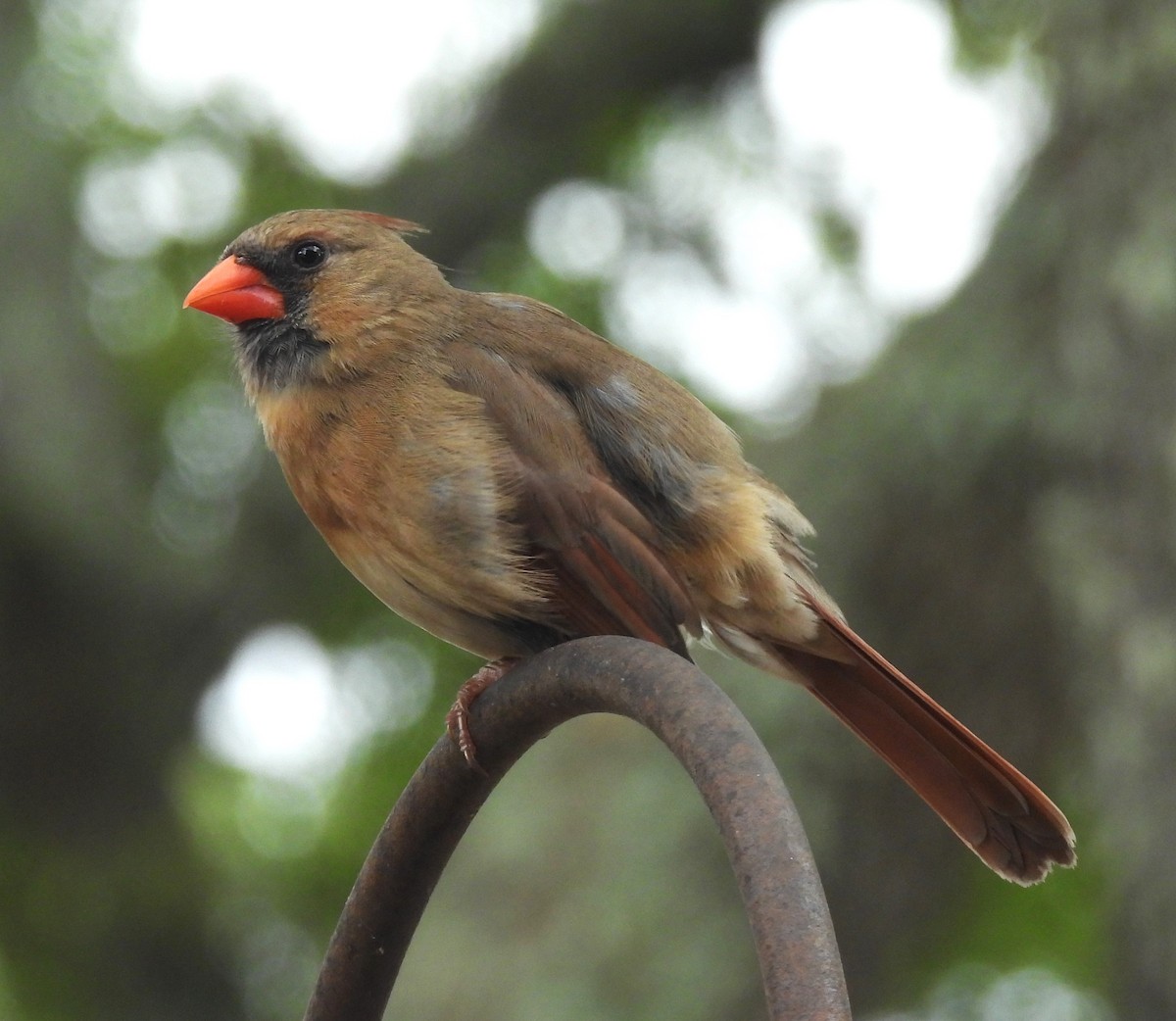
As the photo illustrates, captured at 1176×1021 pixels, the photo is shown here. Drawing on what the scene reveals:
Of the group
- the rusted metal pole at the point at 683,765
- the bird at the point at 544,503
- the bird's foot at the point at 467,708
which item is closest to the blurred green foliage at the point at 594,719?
the bird at the point at 544,503

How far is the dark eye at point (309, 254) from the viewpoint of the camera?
310 cm

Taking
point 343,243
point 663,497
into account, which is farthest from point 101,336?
point 663,497

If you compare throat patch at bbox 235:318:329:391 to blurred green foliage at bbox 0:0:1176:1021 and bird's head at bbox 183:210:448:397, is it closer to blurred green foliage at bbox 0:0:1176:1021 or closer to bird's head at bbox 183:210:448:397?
bird's head at bbox 183:210:448:397

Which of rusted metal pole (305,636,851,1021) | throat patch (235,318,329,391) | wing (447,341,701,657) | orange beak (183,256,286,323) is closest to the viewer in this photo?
rusted metal pole (305,636,851,1021)

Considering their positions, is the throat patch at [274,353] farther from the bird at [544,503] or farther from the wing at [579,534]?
the wing at [579,534]

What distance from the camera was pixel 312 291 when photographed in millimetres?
3051

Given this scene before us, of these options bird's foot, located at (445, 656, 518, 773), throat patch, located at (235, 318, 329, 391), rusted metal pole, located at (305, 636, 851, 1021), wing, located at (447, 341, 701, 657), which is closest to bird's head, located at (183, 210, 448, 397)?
throat patch, located at (235, 318, 329, 391)

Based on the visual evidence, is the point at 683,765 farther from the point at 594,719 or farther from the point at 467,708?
the point at 594,719

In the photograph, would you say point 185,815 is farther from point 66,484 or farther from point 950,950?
point 950,950

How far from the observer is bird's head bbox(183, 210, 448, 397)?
2885mm

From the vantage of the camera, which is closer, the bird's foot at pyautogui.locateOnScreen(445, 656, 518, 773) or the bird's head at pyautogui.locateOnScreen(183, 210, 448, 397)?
the bird's foot at pyautogui.locateOnScreen(445, 656, 518, 773)

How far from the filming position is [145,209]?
6.45 m

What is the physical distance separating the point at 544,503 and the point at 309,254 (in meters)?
0.87

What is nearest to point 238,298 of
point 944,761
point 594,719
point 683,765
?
point 944,761
